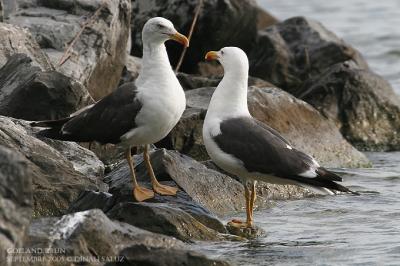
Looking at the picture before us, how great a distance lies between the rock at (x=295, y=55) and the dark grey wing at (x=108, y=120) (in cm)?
677

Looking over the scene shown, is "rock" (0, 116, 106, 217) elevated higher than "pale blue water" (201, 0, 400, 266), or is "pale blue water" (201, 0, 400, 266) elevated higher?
"rock" (0, 116, 106, 217)

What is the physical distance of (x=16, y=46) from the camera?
431 inches

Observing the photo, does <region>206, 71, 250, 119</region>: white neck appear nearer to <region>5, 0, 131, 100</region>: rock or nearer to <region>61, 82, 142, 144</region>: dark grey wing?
<region>61, 82, 142, 144</region>: dark grey wing

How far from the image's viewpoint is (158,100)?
8.27m

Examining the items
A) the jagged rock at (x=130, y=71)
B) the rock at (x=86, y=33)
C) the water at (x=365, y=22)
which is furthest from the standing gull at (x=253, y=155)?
the water at (x=365, y=22)

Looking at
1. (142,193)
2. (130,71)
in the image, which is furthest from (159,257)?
(130,71)

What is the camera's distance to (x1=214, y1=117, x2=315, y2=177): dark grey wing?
8.32m

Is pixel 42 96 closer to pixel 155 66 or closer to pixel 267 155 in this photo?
pixel 155 66

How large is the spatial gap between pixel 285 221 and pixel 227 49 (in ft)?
5.40

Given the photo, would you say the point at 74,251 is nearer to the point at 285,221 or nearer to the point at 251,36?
the point at 285,221

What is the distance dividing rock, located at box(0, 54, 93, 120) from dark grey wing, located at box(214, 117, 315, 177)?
75.0 inches

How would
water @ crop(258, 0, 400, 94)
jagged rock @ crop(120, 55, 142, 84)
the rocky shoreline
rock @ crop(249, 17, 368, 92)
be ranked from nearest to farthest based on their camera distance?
the rocky shoreline < jagged rock @ crop(120, 55, 142, 84) < rock @ crop(249, 17, 368, 92) < water @ crop(258, 0, 400, 94)

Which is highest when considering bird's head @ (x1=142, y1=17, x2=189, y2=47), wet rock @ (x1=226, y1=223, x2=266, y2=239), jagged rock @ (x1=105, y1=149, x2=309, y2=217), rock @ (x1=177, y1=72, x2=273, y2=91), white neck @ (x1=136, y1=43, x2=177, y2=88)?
bird's head @ (x1=142, y1=17, x2=189, y2=47)

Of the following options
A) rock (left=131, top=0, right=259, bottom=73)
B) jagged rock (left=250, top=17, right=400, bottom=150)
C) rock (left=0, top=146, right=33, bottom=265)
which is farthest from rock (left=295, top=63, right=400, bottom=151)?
rock (left=0, top=146, right=33, bottom=265)
